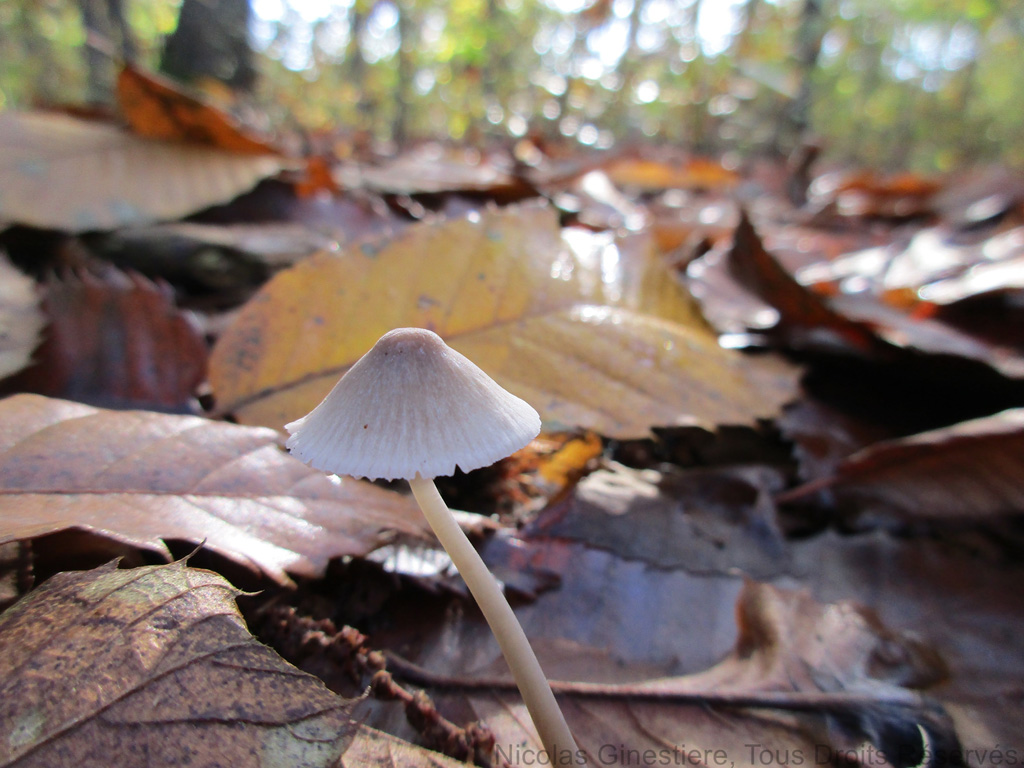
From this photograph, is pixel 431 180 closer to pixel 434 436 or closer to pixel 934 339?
pixel 934 339

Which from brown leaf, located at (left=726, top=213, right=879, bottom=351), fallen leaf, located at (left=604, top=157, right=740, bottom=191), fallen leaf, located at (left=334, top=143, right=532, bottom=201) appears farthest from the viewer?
fallen leaf, located at (left=604, top=157, right=740, bottom=191)

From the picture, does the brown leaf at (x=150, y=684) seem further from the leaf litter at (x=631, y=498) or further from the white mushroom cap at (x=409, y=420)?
the white mushroom cap at (x=409, y=420)

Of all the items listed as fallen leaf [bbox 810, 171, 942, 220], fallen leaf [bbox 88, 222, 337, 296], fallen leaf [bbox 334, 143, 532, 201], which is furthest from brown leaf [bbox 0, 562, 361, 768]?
fallen leaf [bbox 810, 171, 942, 220]

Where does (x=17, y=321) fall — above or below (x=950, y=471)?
below

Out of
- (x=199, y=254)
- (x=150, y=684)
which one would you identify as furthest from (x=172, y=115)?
(x=150, y=684)

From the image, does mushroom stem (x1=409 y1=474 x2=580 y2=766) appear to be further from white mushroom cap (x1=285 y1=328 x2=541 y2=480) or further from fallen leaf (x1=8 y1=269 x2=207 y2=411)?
fallen leaf (x1=8 y1=269 x2=207 y2=411)
